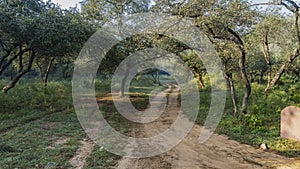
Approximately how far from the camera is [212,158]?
5242 mm

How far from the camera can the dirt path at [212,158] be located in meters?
4.77

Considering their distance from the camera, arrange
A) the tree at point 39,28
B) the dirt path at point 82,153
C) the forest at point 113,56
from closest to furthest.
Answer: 1. the dirt path at point 82,153
2. the forest at point 113,56
3. the tree at point 39,28

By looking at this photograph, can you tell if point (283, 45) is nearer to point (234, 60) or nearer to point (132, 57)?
point (234, 60)

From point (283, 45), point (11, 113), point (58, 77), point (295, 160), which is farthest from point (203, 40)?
point (58, 77)

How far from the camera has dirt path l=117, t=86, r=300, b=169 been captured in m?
4.77

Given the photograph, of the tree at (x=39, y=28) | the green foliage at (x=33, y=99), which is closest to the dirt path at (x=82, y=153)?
the tree at (x=39, y=28)

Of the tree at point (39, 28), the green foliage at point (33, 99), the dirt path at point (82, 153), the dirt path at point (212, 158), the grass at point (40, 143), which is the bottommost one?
the dirt path at point (212, 158)

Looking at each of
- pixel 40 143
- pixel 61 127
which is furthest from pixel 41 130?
pixel 40 143

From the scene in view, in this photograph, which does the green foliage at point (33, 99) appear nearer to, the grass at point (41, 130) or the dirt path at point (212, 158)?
the grass at point (41, 130)

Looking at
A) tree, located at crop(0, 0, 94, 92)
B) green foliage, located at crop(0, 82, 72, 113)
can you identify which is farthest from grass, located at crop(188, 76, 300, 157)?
green foliage, located at crop(0, 82, 72, 113)

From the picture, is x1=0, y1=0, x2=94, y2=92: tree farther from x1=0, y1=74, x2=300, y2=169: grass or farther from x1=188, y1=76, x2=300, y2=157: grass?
x1=188, y1=76, x2=300, y2=157: grass

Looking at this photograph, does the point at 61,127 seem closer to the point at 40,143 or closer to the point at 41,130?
the point at 41,130

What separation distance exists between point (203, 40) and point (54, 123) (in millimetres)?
6850

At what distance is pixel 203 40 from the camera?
9.83 metres
